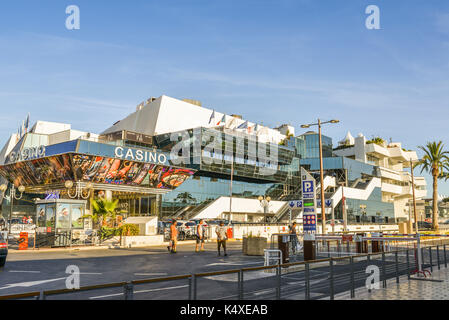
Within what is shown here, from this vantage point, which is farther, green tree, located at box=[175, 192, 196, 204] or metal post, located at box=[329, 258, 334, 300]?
green tree, located at box=[175, 192, 196, 204]

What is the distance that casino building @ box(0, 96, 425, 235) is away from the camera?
142 feet

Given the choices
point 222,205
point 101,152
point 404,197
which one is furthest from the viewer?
point 404,197

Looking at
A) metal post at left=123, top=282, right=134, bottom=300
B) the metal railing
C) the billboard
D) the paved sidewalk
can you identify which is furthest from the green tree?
metal post at left=123, top=282, right=134, bottom=300

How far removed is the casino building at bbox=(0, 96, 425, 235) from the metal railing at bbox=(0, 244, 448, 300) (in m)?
22.8

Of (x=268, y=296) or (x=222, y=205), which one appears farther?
(x=222, y=205)

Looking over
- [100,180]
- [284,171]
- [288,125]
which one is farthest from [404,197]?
[100,180]

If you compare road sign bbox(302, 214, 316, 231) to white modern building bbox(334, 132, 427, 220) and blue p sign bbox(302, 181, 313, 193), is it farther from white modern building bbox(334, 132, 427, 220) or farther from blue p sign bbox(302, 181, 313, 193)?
white modern building bbox(334, 132, 427, 220)

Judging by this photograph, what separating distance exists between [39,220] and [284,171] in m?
51.4

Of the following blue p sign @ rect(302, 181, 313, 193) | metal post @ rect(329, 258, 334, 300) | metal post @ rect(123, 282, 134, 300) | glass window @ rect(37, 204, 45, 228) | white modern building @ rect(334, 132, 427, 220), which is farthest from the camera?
white modern building @ rect(334, 132, 427, 220)

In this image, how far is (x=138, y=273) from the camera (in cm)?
1415

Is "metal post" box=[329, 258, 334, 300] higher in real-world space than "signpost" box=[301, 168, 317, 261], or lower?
lower

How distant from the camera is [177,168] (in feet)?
167

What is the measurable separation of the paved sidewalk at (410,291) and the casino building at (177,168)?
900 inches

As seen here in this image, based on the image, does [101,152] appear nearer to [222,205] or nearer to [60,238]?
[60,238]
